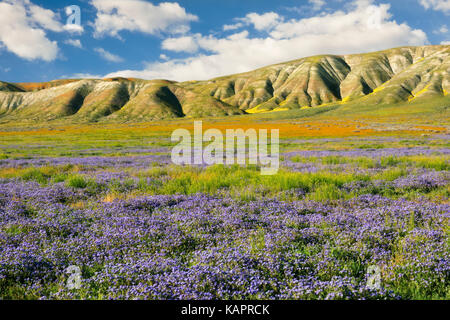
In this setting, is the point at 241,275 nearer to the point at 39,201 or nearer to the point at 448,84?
the point at 39,201

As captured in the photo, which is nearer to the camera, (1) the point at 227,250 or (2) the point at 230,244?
(1) the point at 227,250

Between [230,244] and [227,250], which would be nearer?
[227,250]

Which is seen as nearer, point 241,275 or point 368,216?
point 241,275

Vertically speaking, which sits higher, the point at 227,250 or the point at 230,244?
the point at 227,250

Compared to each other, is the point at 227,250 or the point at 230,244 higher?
the point at 227,250

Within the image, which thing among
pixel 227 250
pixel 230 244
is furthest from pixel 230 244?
pixel 227 250

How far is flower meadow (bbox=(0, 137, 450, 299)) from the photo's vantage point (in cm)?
319

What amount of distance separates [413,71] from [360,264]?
251 meters

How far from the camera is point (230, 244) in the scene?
4.57 meters

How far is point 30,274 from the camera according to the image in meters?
3.62

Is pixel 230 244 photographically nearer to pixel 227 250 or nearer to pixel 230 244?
pixel 230 244

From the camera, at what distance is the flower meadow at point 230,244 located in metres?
3.19
